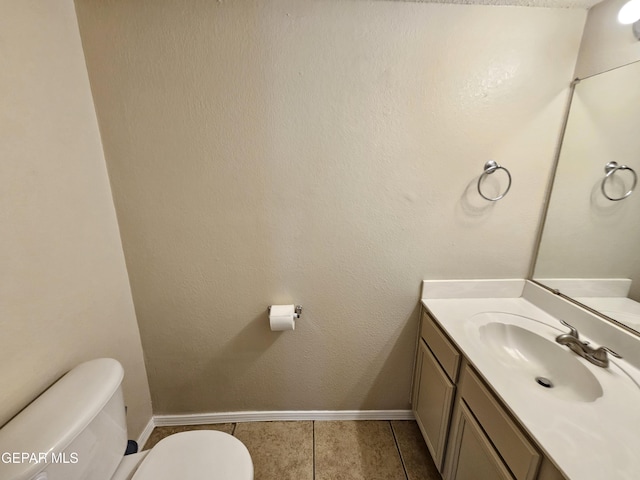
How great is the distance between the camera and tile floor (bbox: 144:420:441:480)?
1315 millimetres

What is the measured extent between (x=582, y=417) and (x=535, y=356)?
0.45 meters

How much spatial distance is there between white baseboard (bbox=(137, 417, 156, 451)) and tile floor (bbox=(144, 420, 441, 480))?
2cm

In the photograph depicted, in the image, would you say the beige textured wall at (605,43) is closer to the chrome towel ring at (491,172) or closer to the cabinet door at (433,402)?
the chrome towel ring at (491,172)

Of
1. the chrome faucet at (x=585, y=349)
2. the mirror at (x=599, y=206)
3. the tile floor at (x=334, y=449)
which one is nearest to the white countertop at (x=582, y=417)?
the chrome faucet at (x=585, y=349)

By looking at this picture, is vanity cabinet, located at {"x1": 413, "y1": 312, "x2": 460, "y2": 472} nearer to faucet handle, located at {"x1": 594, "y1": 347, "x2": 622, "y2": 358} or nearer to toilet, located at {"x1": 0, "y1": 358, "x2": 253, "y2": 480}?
faucet handle, located at {"x1": 594, "y1": 347, "x2": 622, "y2": 358}

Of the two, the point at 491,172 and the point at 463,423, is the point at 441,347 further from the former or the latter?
the point at 491,172

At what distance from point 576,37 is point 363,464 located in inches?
91.8

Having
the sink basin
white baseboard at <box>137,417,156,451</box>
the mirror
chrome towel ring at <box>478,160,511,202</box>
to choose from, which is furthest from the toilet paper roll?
the mirror

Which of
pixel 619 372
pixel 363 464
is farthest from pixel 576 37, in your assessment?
pixel 363 464

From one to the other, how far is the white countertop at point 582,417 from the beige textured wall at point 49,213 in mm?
1544

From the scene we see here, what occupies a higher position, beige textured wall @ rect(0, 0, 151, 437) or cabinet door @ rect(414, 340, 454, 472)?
beige textured wall @ rect(0, 0, 151, 437)

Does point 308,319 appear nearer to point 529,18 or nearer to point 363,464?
point 363,464

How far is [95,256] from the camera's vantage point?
1.13 m

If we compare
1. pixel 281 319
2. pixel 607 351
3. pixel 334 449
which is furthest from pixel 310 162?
pixel 334 449
